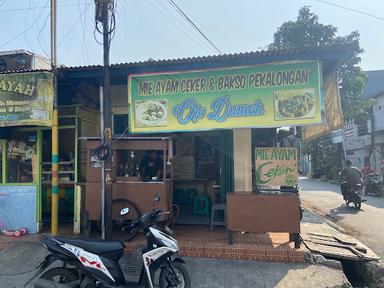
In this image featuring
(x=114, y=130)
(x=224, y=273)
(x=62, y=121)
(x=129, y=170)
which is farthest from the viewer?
(x=114, y=130)

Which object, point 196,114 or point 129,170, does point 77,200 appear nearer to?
point 129,170

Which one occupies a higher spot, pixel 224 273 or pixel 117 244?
pixel 117 244

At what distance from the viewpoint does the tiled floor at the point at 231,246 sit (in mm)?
5527

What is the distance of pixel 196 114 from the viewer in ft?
19.8

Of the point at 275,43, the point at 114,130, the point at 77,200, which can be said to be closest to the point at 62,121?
the point at 114,130

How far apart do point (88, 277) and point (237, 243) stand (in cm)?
285

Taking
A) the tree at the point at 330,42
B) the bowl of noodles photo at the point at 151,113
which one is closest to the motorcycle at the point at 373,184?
the tree at the point at 330,42

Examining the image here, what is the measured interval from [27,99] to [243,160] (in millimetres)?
4531

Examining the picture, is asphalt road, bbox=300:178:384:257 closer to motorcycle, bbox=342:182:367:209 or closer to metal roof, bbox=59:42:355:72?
motorcycle, bbox=342:182:367:209

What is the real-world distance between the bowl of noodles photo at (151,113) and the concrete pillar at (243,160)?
1.85 meters

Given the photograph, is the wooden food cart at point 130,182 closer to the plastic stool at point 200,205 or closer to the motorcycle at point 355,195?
the plastic stool at point 200,205

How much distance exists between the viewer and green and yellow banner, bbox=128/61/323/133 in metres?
5.70

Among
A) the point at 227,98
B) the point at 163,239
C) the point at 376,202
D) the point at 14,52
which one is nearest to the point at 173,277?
the point at 163,239

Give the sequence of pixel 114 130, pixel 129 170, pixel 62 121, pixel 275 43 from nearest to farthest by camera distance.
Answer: pixel 129 170, pixel 62 121, pixel 114 130, pixel 275 43
